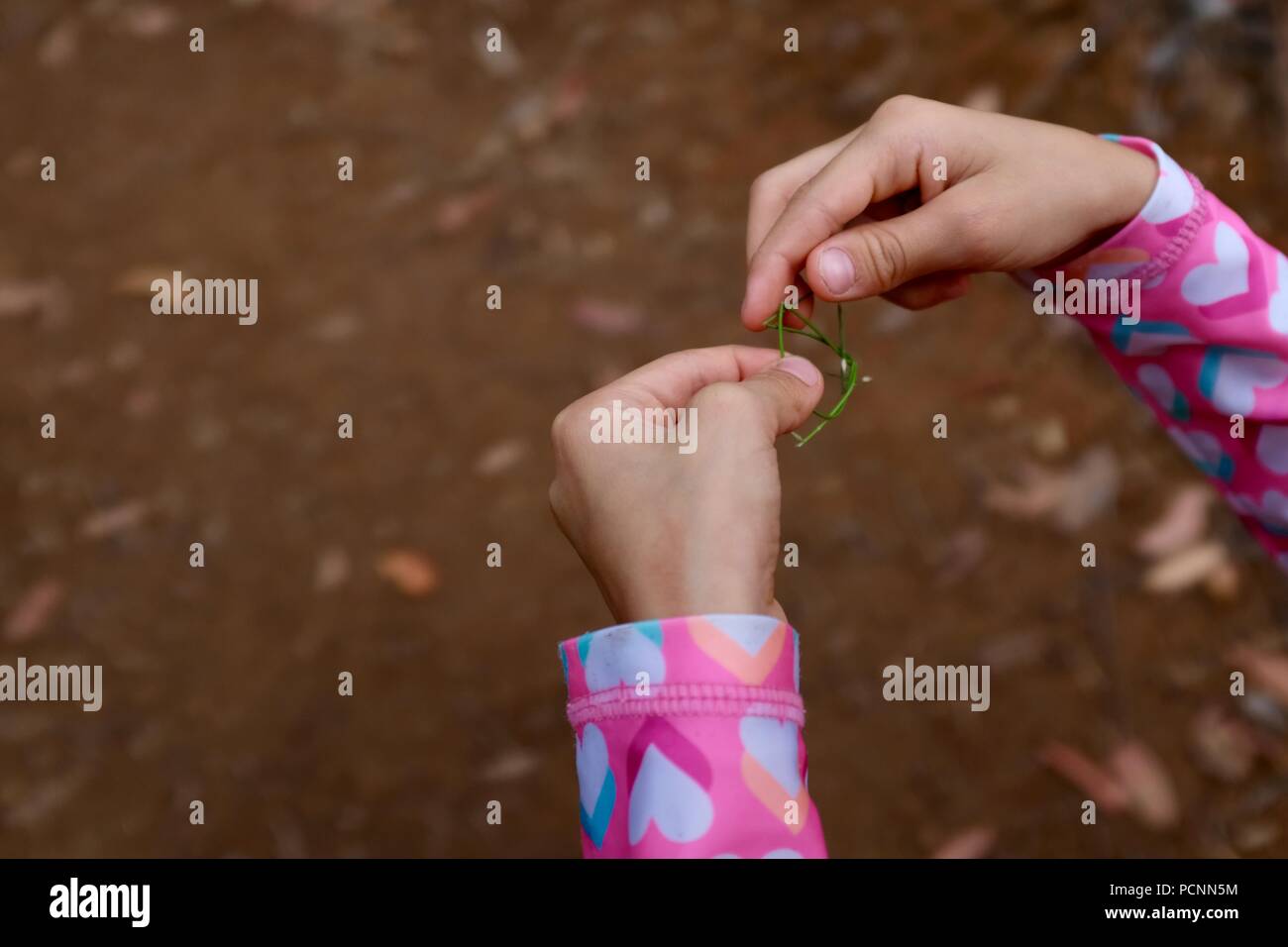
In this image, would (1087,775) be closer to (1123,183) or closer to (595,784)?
(1123,183)

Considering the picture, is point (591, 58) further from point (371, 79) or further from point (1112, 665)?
point (1112, 665)

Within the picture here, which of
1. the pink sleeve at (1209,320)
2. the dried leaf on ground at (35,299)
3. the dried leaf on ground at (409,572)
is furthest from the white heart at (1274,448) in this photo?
the dried leaf on ground at (35,299)

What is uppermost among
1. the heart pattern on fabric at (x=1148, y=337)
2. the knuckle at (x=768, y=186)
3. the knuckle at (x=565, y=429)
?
the knuckle at (x=768, y=186)

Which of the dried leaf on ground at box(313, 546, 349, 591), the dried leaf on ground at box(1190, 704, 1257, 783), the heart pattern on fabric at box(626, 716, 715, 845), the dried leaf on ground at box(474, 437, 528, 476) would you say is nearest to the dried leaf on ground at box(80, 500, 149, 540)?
the dried leaf on ground at box(313, 546, 349, 591)

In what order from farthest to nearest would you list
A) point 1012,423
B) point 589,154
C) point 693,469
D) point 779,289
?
point 589,154
point 1012,423
point 779,289
point 693,469

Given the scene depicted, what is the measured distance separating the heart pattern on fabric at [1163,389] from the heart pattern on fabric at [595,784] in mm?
691

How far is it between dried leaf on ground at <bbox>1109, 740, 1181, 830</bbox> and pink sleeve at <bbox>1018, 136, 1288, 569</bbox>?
0.72 m

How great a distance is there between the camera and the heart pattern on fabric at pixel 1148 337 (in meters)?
1.08

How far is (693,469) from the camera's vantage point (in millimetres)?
871

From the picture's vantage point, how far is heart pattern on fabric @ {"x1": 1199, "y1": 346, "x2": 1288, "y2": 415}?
105 centimetres

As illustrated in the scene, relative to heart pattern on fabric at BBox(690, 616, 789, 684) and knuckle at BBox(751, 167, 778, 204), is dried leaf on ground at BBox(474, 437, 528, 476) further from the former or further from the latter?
heart pattern on fabric at BBox(690, 616, 789, 684)

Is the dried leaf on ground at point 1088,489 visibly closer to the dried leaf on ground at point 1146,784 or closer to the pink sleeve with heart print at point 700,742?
the dried leaf on ground at point 1146,784

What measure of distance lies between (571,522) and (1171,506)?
4.20ft

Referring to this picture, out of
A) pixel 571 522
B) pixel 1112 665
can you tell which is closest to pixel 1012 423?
pixel 1112 665
